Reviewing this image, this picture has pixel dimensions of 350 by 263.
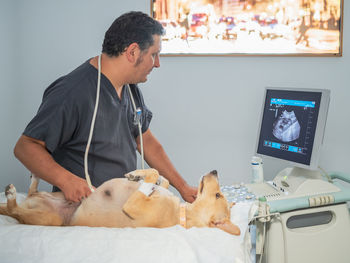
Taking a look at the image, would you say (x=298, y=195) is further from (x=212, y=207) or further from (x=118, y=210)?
(x=118, y=210)

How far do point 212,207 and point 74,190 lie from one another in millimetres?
456

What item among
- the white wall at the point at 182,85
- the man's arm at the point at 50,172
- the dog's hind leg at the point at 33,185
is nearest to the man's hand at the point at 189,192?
the man's arm at the point at 50,172

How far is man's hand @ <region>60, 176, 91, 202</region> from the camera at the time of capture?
1.11 m

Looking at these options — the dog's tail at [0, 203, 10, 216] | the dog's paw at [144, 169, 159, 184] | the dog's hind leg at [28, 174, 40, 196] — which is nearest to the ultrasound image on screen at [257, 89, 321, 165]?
the dog's paw at [144, 169, 159, 184]

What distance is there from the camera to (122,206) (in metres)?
1.11

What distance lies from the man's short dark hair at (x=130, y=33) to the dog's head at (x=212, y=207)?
54cm

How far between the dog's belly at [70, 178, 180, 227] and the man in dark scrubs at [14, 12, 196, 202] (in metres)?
0.04

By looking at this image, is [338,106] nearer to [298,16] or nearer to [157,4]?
Result: [298,16]

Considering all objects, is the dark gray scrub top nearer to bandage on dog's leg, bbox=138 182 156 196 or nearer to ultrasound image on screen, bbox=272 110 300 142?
bandage on dog's leg, bbox=138 182 156 196

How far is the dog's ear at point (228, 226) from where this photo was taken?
1.11 meters

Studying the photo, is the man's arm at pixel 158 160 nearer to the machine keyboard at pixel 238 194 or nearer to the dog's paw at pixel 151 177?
the machine keyboard at pixel 238 194

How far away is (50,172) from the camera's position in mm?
1118

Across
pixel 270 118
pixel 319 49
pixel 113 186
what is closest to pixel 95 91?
pixel 113 186

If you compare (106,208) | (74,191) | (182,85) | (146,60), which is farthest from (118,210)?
(182,85)
